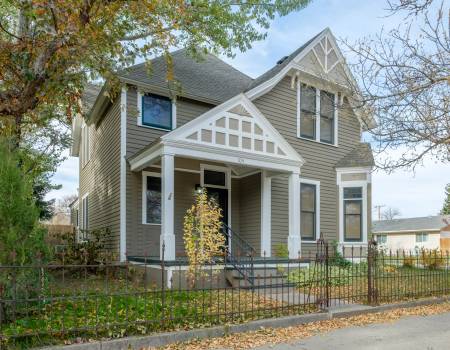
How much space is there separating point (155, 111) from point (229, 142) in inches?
112

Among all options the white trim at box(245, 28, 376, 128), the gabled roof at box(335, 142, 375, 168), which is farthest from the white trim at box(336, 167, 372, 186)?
the white trim at box(245, 28, 376, 128)

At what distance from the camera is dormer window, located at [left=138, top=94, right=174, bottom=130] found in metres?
11.8

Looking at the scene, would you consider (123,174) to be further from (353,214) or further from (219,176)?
(353,214)

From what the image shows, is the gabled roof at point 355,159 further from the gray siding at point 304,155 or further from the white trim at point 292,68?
the white trim at point 292,68

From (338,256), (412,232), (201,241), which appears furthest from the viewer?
(412,232)

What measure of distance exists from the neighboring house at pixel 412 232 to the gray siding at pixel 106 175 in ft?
99.9

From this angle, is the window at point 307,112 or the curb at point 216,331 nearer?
the curb at point 216,331

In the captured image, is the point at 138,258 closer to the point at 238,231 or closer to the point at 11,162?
the point at 238,231

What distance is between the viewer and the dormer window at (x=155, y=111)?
11.8 meters

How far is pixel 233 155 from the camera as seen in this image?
413 inches

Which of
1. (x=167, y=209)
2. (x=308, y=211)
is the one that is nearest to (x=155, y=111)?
(x=167, y=209)

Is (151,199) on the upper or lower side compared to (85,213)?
upper

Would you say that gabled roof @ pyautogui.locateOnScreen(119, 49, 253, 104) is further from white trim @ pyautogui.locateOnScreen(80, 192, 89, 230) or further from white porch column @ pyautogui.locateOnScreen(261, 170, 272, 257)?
white trim @ pyautogui.locateOnScreen(80, 192, 89, 230)

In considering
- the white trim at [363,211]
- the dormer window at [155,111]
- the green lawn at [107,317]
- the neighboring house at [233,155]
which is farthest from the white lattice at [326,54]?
the green lawn at [107,317]
